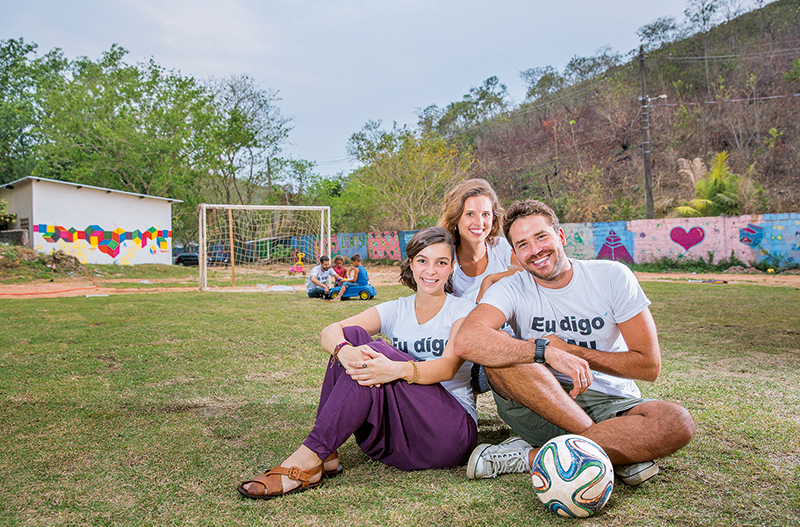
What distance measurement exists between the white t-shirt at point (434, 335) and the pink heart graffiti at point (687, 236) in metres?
17.9

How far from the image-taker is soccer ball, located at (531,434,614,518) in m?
1.91

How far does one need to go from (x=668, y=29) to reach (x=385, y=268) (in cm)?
2253

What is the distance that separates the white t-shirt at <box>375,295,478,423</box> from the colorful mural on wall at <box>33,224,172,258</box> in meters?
21.6

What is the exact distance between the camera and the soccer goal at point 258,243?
586 inches

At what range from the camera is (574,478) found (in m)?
1.91

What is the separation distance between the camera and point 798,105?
22234mm

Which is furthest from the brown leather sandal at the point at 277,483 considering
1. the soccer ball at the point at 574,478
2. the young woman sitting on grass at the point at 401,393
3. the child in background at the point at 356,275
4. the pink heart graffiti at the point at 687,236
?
the pink heart graffiti at the point at 687,236

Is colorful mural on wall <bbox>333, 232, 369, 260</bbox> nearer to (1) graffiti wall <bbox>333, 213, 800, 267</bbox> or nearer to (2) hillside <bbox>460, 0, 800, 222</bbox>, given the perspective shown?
(2) hillside <bbox>460, 0, 800, 222</bbox>

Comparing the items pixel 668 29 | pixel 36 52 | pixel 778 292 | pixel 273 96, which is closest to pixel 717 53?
pixel 668 29

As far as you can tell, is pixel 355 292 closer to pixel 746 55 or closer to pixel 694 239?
pixel 694 239

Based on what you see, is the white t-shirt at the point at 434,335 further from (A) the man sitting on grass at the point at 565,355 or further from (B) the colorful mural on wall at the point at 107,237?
(B) the colorful mural on wall at the point at 107,237

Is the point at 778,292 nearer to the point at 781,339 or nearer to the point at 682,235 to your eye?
the point at 781,339

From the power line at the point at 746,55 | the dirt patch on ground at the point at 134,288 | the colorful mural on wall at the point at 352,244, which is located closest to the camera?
the dirt patch on ground at the point at 134,288

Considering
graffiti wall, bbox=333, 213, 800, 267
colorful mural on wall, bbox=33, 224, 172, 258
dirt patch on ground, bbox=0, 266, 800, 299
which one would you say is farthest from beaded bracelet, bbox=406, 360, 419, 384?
colorful mural on wall, bbox=33, 224, 172, 258
